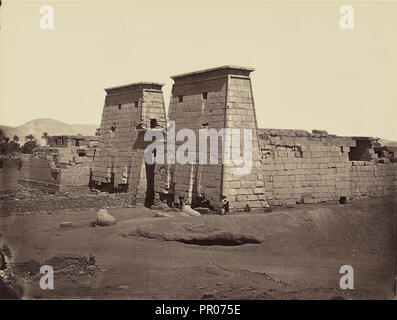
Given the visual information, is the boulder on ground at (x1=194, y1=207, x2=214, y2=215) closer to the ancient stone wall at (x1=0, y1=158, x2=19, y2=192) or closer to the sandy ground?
the sandy ground

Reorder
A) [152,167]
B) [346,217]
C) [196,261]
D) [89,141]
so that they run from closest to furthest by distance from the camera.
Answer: [196,261]
[346,217]
[152,167]
[89,141]

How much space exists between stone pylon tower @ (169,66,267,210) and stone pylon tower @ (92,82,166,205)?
3838 millimetres

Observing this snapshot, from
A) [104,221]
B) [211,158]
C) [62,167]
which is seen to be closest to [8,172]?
[62,167]

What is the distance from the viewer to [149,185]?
21625 millimetres

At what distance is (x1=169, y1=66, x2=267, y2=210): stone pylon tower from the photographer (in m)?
16.8

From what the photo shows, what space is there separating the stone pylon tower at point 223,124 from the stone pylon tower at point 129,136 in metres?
3.84

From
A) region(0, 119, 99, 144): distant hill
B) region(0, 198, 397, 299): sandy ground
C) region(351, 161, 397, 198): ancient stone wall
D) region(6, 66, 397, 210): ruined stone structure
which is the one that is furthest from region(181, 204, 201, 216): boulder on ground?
region(0, 119, 99, 144): distant hill

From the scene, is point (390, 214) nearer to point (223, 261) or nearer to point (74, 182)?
point (223, 261)

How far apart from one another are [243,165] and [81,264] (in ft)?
24.4

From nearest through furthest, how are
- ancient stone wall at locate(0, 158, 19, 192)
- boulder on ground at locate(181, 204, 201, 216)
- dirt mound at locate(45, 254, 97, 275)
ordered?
dirt mound at locate(45, 254, 97, 275) < boulder on ground at locate(181, 204, 201, 216) < ancient stone wall at locate(0, 158, 19, 192)

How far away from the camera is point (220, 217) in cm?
1526
